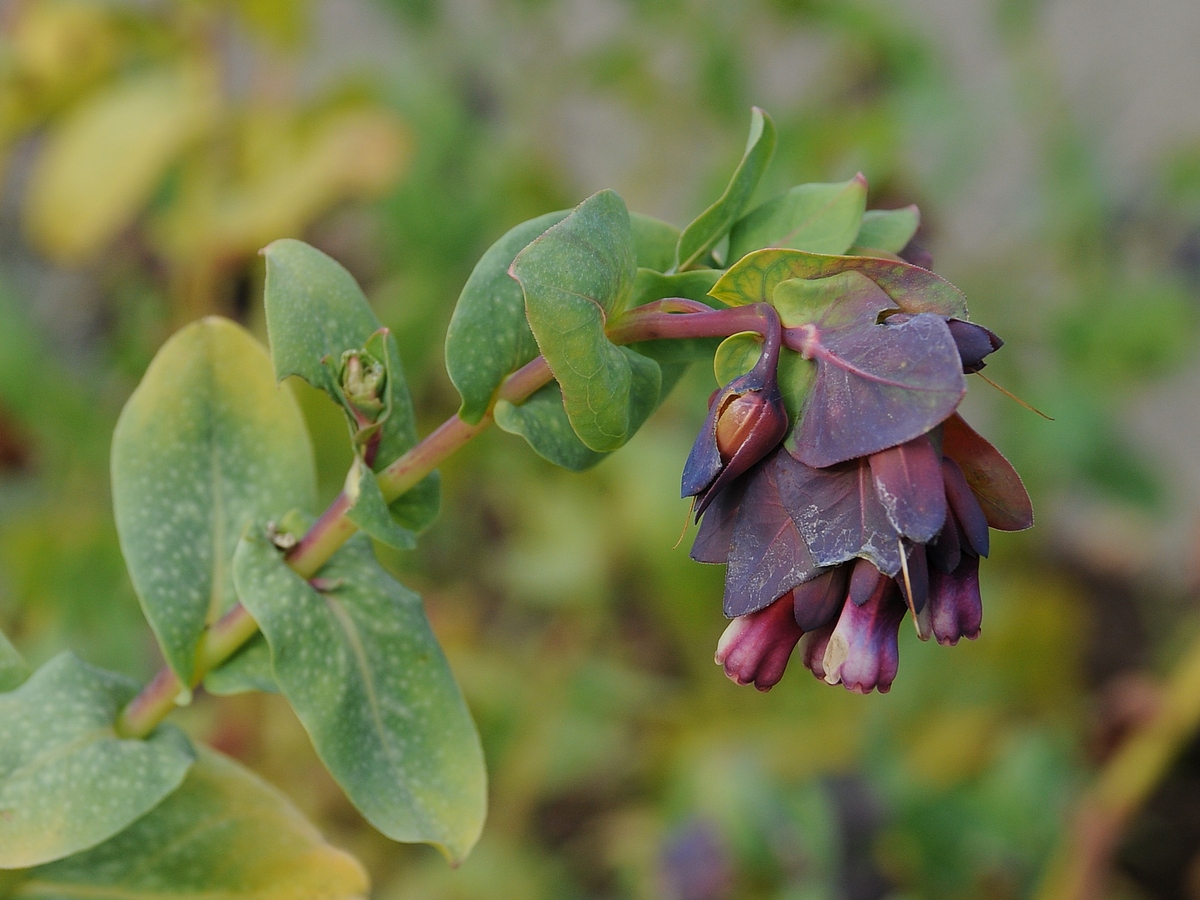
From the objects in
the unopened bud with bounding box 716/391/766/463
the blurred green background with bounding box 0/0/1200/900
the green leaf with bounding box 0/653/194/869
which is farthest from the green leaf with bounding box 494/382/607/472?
the blurred green background with bounding box 0/0/1200/900

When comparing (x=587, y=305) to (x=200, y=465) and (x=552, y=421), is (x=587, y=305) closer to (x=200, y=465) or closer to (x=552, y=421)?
(x=552, y=421)

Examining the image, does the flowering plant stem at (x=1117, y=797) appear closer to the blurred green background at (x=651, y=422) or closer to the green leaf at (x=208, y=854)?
the blurred green background at (x=651, y=422)

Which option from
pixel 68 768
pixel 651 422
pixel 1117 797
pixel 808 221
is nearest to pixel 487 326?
pixel 808 221

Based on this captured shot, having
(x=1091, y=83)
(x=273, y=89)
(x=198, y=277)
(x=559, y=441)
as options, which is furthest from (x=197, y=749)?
(x=1091, y=83)

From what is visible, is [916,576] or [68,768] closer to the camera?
[916,576]

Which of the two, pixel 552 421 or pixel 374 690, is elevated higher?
pixel 552 421

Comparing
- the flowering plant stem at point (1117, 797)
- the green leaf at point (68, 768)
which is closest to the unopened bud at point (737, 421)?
the green leaf at point (68, 768)

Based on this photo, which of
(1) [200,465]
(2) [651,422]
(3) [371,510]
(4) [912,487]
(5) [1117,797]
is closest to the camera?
(4) [912,487]
